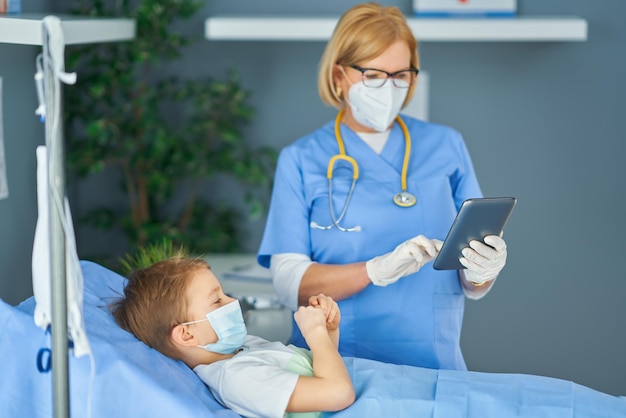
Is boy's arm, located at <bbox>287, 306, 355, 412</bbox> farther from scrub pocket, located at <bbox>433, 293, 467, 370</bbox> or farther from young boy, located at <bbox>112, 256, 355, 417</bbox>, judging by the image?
scrub pocket, located at <bbox>433, 293, 467, 370</bbox>

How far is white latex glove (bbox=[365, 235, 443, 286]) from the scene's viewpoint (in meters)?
1.70

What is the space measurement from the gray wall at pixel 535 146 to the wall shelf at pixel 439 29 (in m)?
0.28

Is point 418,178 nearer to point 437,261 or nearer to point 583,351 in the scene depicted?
point 437,261

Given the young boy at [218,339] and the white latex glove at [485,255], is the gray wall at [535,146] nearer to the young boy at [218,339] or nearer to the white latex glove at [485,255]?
the white latex glove at [485,255]

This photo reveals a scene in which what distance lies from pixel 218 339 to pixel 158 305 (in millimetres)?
124

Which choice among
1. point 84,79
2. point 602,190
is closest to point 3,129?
point 84,79

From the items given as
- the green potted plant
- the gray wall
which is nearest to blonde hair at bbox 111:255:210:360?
the green potted plant

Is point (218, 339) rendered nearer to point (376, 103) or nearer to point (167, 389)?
point (167, 389)

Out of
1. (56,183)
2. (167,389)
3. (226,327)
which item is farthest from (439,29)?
(56,183)

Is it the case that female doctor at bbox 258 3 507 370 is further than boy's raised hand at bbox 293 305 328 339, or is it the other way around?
female doctor at bbox 258 3 507 370

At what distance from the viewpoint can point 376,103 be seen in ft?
6.32

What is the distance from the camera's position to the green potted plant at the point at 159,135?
2.82 metres

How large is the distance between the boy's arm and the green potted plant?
1384 mm

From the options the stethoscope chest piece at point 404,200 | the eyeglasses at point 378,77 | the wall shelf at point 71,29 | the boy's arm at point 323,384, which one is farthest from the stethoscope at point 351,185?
the wall shelf at point 71,29
